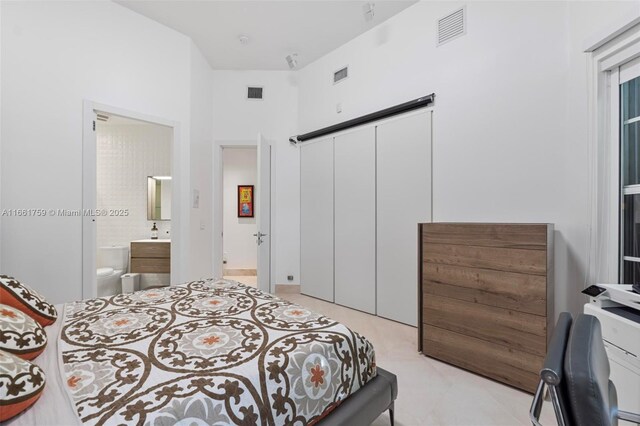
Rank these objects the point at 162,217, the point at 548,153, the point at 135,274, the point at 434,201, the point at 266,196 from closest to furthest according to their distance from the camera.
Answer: the point at 548,153
the point at 434,201
the point at 266,196
the point at 135,274
the point at 162,217

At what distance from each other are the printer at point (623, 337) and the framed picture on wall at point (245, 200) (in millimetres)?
4870

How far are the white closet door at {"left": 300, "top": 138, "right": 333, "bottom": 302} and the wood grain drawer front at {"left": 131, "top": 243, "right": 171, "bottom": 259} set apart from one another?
6.44 feet

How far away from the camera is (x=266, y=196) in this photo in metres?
3.75

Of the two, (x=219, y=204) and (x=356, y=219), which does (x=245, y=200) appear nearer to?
(x=219, y=204)

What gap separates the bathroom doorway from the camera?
5461mm

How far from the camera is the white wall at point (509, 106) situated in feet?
6.60

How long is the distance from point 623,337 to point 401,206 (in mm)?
1911

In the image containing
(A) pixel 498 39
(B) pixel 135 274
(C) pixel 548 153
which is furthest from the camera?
(B) pixel 135 274

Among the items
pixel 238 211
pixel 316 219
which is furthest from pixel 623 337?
pixel 238 211

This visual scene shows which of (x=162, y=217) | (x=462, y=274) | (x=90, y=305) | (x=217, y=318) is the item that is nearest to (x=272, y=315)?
(x=217, y=318)

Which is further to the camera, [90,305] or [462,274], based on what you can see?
[462,274]

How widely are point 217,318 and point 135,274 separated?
3.35 metres

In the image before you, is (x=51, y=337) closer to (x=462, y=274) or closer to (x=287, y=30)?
(x=462, y=274)

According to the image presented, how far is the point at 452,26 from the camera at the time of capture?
2.66 meters
